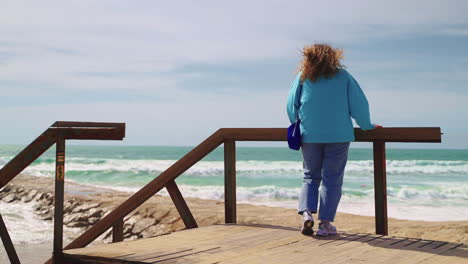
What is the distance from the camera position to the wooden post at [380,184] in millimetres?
4238

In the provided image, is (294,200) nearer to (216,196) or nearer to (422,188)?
(216,196)

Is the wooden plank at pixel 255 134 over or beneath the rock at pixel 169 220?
over

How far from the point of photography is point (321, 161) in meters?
4.21

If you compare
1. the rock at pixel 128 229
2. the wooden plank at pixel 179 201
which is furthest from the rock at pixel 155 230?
the wooden plank at pixel 179 201

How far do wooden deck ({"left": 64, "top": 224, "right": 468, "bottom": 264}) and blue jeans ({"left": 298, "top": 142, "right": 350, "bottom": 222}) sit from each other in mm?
246

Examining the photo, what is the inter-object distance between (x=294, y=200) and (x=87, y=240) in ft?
41.2

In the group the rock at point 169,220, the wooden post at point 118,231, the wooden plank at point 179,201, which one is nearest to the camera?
the wooden post at point 118,231

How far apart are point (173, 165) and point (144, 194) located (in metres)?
0.36

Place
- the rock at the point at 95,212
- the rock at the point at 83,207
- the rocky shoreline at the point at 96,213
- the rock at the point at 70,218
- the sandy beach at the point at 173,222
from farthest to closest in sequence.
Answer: the rock at the point at 83,207, the rock at the point at 95,212, the rock at the point at 70,218, the rocky shoreline at the point at 96,213, the sandy beach at the point at 173,222

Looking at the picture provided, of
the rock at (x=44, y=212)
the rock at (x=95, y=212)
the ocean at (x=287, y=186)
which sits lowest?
the ocean at (x=287, y=186)

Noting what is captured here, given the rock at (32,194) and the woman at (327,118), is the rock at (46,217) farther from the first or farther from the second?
the woman at (327,118)

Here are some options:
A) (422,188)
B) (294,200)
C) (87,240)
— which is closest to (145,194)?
(87,240)

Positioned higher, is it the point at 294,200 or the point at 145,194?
the point at 145,194

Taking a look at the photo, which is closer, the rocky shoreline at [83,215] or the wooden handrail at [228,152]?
the wooden handrail at [228,152]
